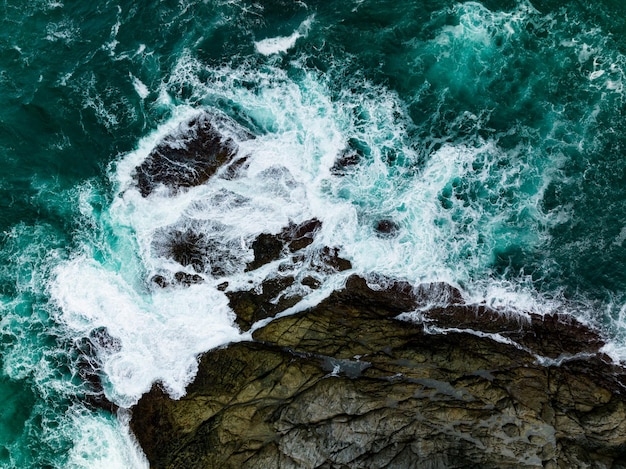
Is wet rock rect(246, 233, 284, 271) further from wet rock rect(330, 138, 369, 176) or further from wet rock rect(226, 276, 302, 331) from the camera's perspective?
wet rock rect(330, 138, 369, 176)

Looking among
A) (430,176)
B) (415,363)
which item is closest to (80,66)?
(430,176)

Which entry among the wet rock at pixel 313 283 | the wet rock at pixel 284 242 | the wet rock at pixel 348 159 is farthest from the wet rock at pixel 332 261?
the wet rock at pixel 348 159

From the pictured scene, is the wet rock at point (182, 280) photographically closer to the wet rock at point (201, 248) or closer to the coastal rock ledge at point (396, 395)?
the wet rock at point (201, 248)

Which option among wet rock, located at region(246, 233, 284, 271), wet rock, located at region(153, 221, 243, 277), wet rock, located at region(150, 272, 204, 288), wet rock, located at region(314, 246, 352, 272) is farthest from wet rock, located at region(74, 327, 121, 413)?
wet rock, located at region(314, 246, 352, 272)

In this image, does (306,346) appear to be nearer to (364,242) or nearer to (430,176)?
(364,242)

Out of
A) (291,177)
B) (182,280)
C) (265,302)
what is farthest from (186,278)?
(291,177)

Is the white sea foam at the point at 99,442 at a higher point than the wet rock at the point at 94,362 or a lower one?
lower
